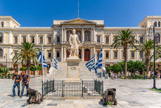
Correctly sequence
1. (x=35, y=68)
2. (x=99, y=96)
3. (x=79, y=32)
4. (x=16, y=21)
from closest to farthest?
(x=99, y=96), (x=35, y=68), (x=79, y=32), (x=16, y=21)

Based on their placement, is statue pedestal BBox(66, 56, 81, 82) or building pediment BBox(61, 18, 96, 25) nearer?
statue pedestal BBox(66, 56, 81, 82)

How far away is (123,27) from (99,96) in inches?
1539

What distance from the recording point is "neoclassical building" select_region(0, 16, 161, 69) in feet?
139

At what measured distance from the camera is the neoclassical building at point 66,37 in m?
42.4

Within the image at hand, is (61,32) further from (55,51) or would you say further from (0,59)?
(0,59)

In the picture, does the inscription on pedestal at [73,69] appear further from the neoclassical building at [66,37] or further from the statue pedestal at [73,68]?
the neoclassical building at [66,37]

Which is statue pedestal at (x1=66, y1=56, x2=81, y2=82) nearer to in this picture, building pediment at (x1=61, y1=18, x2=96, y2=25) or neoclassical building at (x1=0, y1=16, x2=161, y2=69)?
neoclassical building at (x1=0, y1=16, x2=161, y2=69)

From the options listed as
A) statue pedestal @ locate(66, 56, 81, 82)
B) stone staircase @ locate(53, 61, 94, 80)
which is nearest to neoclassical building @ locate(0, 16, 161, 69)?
stone staircase @ locate(53, 61, 94, 80)

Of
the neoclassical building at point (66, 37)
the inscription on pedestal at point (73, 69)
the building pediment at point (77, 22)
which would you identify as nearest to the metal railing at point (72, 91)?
the inscription on pedestal at point (73, 69)

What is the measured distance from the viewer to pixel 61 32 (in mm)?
43875

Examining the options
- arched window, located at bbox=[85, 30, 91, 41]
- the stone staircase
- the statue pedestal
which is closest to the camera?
the statue pedestal

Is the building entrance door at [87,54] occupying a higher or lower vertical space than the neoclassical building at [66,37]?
lower

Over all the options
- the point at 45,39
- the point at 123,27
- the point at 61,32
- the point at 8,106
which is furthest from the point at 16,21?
the point at 8,106

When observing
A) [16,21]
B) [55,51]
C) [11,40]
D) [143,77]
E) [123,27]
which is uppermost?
[16,21]
